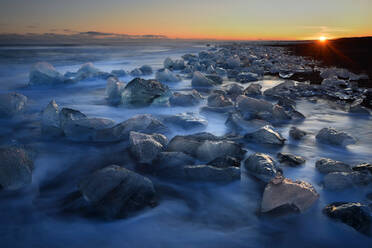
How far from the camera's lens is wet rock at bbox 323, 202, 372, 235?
0.91 meters

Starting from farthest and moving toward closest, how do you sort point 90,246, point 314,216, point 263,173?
1. point 263,173
2. point 314,216
3. point 90,246

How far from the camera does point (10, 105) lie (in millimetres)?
2277

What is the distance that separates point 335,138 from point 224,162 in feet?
3.09

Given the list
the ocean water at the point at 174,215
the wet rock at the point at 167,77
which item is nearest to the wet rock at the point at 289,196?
the ocean water at the point at 174,215

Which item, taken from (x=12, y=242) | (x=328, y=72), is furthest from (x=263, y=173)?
(x=328, y=72)

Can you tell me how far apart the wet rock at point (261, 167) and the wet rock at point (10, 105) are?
2246mm

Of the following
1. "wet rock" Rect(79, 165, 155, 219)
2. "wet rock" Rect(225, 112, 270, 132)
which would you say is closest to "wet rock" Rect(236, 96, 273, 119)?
"wet rock" Rect(225, 112, 270, 132)

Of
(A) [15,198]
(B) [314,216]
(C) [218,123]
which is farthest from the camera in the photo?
A: (C) [218,123]

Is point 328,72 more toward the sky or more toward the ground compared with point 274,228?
more toward the sky

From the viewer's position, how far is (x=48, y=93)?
3.33m

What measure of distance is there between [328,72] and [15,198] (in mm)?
5522

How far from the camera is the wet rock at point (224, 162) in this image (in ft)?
4.29

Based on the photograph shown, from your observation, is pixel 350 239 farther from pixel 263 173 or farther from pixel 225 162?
pixel 225 162

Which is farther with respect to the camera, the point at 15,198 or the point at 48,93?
the point at 48,93
